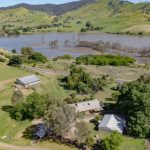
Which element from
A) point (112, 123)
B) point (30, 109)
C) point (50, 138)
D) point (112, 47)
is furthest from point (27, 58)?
point (50, 138)

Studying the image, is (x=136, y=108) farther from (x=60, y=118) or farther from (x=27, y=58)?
(x=27, y=58)

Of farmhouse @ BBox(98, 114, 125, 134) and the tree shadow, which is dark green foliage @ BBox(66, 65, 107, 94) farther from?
the tree shadow

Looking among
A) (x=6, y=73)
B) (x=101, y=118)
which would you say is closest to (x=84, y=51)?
(x=6, y=73)

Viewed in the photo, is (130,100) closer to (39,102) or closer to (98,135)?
(98,135)

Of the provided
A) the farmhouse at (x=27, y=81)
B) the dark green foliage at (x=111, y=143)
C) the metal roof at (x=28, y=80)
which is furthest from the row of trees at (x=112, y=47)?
the dark green foliage at (x=111, y=143)

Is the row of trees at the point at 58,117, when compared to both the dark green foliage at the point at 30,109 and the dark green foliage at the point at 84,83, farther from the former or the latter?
the dark green foliage at the point at 84,83

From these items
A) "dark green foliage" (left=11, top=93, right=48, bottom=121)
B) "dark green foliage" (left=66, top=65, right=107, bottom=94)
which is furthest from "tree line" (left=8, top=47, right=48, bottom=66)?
"dark green foliage" (left=11, top=93, right=48, bottom=121)
